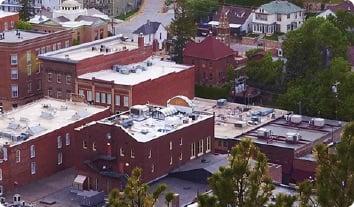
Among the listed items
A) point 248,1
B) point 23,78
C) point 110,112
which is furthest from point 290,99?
point 248,1

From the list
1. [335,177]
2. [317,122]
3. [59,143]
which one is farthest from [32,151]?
[335,177]

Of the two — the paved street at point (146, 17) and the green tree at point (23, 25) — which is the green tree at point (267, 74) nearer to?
the green tree at point (23, 25)

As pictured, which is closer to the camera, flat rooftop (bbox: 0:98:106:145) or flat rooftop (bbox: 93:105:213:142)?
flat rooftop (bbox: 93:105:213:142)

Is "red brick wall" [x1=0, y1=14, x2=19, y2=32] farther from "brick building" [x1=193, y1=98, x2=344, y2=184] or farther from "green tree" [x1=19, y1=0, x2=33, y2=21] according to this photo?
"brick building" [x1=193, y1=98, x2=344, y2=184]

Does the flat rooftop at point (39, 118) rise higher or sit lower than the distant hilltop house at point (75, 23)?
lower

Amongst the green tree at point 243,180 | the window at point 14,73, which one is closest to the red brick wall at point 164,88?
the window at point 14,73

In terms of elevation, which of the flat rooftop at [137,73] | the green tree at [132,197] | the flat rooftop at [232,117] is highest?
the green tree at [132,197]

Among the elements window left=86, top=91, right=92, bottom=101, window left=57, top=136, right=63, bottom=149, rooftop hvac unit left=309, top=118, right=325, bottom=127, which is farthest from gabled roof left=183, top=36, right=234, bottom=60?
window left=57, top=136, right=63, bottom=149
